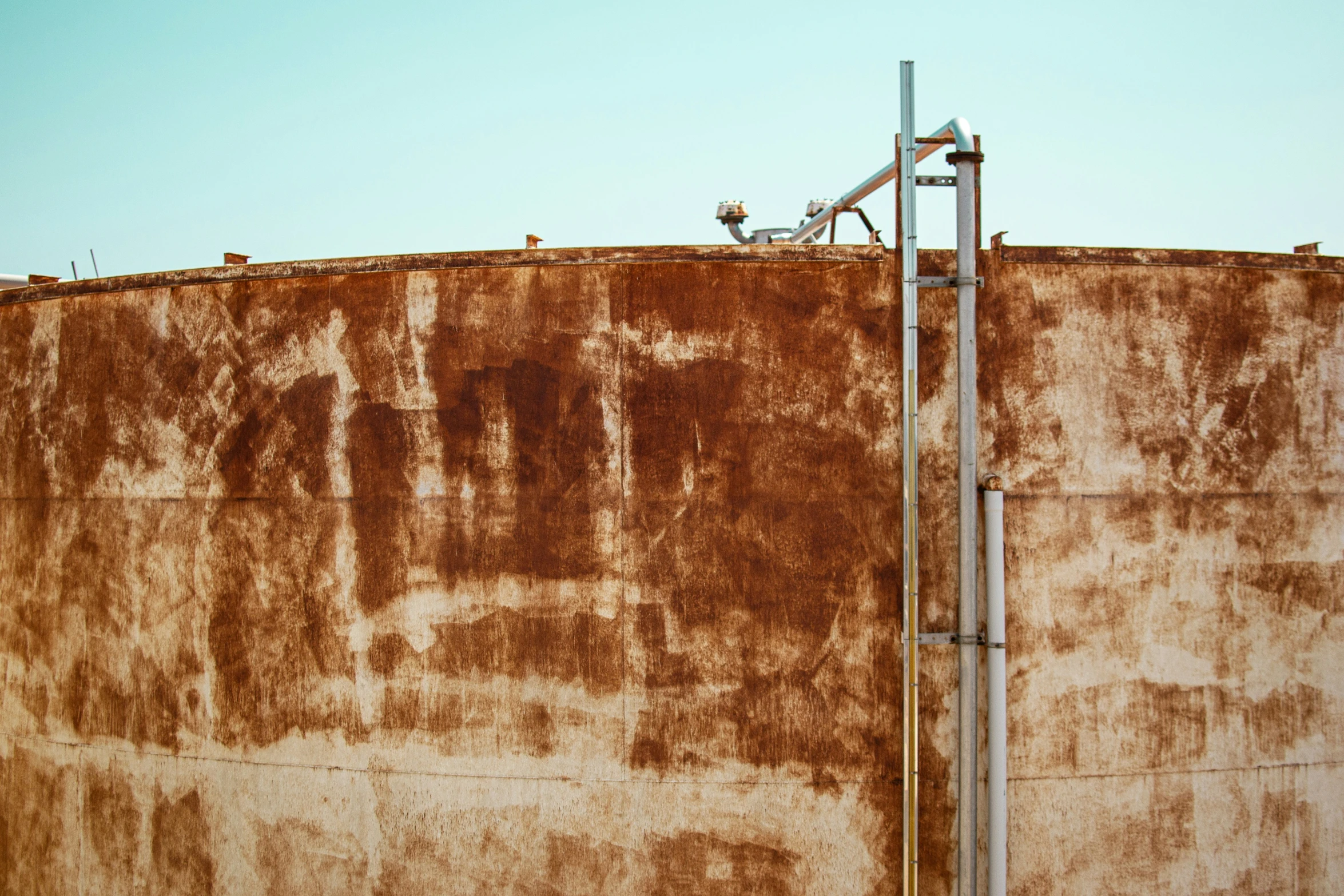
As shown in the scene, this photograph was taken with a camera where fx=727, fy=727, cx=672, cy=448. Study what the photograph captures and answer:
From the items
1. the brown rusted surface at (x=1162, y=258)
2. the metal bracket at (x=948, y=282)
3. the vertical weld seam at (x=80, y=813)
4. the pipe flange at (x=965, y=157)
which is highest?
the pipe flange at (x=965, y=157)

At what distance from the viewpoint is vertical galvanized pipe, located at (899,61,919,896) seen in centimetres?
369

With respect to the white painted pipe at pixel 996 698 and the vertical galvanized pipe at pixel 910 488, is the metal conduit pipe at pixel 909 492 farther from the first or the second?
the white painted pipe at pixel 996 698

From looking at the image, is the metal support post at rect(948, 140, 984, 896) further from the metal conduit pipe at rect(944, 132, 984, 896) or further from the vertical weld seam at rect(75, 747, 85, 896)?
the vertical weld seam at rect(75, 747, 85, 896)

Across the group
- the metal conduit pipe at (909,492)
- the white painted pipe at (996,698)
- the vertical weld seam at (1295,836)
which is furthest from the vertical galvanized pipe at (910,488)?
the vertical weld seam at (1295,836)

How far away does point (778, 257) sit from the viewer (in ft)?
13.0

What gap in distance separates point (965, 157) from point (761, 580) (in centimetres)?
251

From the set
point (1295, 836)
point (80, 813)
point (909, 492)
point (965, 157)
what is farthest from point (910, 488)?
point (80, 813)

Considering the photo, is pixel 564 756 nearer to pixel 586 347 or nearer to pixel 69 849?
pixel 586 347

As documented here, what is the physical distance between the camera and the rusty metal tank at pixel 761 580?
151 inches

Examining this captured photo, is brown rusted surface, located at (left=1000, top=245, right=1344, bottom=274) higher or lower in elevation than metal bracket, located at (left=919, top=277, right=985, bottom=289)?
higher

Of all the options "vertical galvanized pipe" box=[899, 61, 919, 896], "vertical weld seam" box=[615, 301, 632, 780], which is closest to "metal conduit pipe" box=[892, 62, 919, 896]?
"vertical galvanized pipe" box=[899, 61, 919, 896]

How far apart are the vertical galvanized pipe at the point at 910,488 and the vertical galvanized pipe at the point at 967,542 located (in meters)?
0.21

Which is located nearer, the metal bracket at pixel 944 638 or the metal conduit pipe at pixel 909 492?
the metal conduit pipe at pixel 909 492

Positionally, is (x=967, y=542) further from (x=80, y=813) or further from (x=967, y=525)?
(x=80, y=813)
